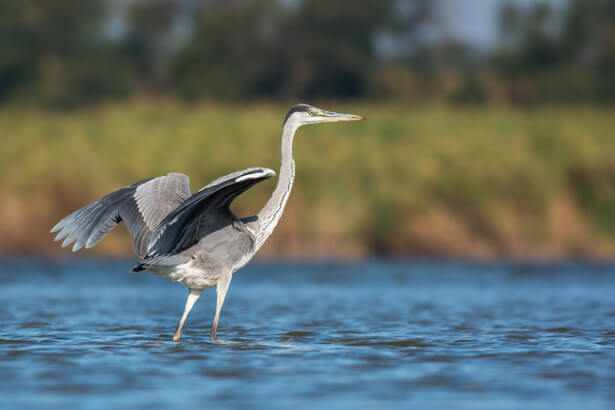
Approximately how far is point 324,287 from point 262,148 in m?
4.87

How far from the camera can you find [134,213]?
8.73 meters

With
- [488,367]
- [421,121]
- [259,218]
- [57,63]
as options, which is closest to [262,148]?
[421,121]

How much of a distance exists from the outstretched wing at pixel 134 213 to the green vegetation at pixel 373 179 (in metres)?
8.13

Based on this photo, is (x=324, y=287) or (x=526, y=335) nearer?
(x=526, y=335)

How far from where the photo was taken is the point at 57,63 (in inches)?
1633

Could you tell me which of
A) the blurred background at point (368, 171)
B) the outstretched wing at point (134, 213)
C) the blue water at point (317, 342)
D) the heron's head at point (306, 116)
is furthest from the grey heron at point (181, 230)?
the blurred background at point (368, 171)

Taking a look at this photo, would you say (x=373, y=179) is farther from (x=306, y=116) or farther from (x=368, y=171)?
(x=306, y=116)

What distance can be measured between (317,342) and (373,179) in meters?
9.48

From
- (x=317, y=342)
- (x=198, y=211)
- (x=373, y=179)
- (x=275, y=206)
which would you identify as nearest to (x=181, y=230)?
(x=198, y=211)

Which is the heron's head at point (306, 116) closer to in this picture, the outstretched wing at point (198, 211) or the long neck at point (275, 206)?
the long neck at point (275, 206)

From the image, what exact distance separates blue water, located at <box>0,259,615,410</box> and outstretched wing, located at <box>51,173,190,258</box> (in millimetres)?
887

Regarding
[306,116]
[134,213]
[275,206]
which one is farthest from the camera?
[306,116]

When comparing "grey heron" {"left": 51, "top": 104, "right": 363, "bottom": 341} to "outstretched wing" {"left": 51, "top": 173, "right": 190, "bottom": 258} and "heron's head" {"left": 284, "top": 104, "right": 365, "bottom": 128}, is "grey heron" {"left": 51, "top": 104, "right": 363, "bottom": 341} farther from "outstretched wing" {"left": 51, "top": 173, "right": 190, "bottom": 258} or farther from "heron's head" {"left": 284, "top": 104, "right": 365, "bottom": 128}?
"heron's head" {"left": 284, "top": 104, "right": 365, "bottom": 128}

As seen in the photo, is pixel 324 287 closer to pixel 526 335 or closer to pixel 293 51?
pixel 526 335
